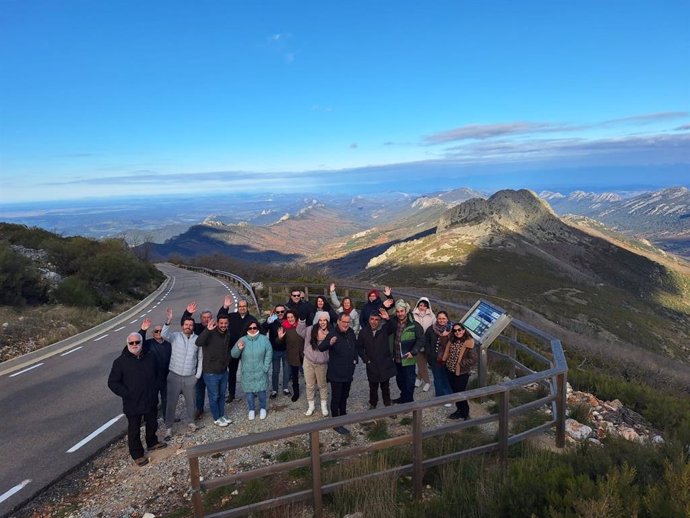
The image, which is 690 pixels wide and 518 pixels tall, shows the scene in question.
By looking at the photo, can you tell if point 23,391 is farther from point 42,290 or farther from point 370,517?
point 42,290

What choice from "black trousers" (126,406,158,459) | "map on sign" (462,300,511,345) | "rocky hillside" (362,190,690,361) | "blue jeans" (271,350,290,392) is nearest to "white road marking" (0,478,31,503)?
"black trousers" (126,406,158,459)

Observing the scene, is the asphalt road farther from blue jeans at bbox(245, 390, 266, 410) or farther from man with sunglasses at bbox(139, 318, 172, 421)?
blue jeans at bbox(245, 390, 266, 410)

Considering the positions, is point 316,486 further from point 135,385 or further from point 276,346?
point 276,346

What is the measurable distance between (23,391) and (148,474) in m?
5.75

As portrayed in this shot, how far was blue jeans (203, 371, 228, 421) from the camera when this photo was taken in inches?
276

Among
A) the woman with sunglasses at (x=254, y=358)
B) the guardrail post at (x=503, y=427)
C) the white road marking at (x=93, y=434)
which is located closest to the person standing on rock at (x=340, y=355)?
the woman with sunglasses at (x=254, y=358)

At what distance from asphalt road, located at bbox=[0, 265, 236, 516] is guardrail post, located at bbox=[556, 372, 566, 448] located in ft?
21.0

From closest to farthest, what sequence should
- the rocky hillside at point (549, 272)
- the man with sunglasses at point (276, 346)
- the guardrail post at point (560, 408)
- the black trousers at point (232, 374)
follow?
the guardrail post at point (560, 408) < the man with sunglasses at point (276, 346) < the black trousers at point (232, 374) < the rocky hillside at point (549, 272)

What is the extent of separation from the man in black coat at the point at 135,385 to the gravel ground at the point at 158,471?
0.39m

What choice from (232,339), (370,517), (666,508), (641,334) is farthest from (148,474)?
(641,334)

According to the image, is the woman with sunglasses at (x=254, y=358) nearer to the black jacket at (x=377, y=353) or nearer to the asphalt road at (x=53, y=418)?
the black jacket at (x=377, y=353)

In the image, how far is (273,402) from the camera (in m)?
8.17

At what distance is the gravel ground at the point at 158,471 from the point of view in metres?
5.16

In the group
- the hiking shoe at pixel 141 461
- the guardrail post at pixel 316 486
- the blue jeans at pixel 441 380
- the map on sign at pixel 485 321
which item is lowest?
the hiking shoe at pixel 141 461
